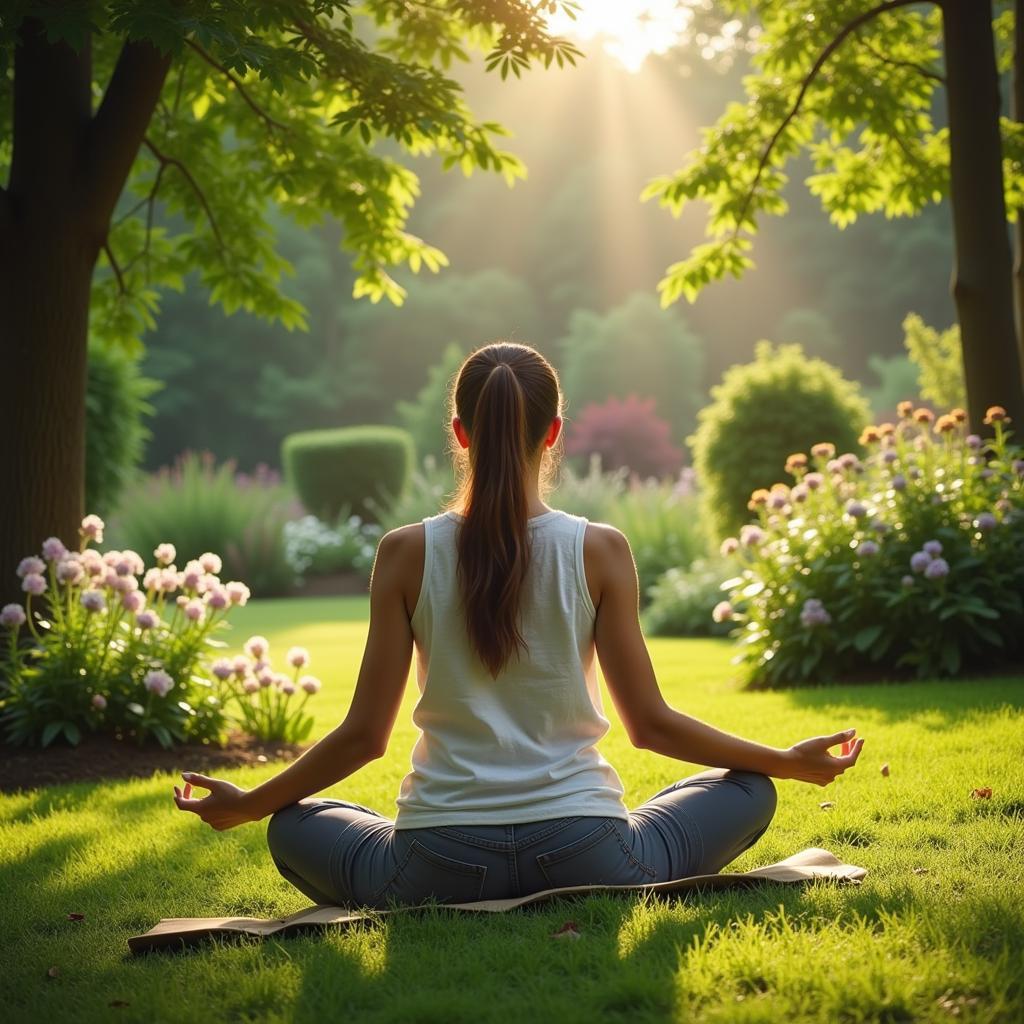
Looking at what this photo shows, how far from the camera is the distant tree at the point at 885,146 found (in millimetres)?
7297

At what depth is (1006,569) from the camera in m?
6.25

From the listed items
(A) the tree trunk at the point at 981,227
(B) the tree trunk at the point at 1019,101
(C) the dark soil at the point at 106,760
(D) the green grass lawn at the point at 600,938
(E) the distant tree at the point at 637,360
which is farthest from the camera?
(E) the distant tree at the point at 637,360

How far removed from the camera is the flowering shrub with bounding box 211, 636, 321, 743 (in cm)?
548

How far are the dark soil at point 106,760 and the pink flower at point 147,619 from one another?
0.55 m

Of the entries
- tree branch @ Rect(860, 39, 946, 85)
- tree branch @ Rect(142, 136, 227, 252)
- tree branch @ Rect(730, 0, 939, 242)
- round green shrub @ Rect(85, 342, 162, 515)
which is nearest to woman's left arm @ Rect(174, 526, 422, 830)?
tree branch @ Rect(142, 136, 227, 252)

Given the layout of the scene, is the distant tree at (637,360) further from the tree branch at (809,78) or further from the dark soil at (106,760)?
the dark soil at (106,760)

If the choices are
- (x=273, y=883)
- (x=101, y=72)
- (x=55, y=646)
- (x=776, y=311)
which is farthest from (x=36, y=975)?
(x=776, y=311)

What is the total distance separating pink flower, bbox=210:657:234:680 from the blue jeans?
2.61 m

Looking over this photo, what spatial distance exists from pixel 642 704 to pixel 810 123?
6629mm

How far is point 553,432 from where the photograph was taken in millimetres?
2699

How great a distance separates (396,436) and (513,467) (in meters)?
20.2

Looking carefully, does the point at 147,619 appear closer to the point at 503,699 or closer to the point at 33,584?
the point at 33,584

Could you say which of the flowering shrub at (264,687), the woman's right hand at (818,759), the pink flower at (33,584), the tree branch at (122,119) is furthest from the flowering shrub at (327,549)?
the woman's right hand at (818,759)

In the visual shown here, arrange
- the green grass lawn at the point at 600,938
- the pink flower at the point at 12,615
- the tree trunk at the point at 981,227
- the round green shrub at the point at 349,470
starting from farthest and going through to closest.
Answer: the round green shrub at the point at 349,470
the tree trunk at the point at 981,227
the pink flower at the point at 12,615
the green grass lawn at the point at 600,938
